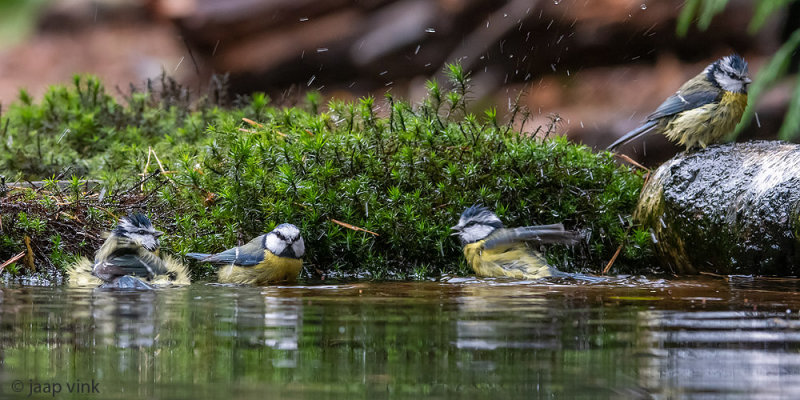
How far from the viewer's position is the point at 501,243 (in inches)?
212

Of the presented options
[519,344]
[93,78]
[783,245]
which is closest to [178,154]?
[93,78]

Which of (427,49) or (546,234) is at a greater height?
(427,49)

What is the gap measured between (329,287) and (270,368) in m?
2.44

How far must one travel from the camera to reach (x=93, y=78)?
34.2 feet

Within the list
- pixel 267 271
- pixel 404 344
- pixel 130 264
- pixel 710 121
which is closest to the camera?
pixel 404 344

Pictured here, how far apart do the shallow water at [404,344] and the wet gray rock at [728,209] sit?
3.53 feet

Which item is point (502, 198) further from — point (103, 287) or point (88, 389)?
point (88, 389)

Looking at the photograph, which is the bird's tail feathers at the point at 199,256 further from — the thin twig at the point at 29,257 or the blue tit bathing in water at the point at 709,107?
the blue tit bathing in water at the point at 709,107

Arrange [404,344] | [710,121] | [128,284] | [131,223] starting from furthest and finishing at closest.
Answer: [710,121] < [131,223] < [128,284] < [404,344]

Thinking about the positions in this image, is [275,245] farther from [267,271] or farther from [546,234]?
[546,234]

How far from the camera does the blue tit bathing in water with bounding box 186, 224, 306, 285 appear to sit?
5.08 meters

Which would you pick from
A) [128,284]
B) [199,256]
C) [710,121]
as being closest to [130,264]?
[128,284]

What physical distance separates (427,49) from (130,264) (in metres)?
7.58

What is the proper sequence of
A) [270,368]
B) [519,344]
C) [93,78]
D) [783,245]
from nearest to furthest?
1. [270,368]
2. [519,344]
3. [783,245]
4. [93,78]
